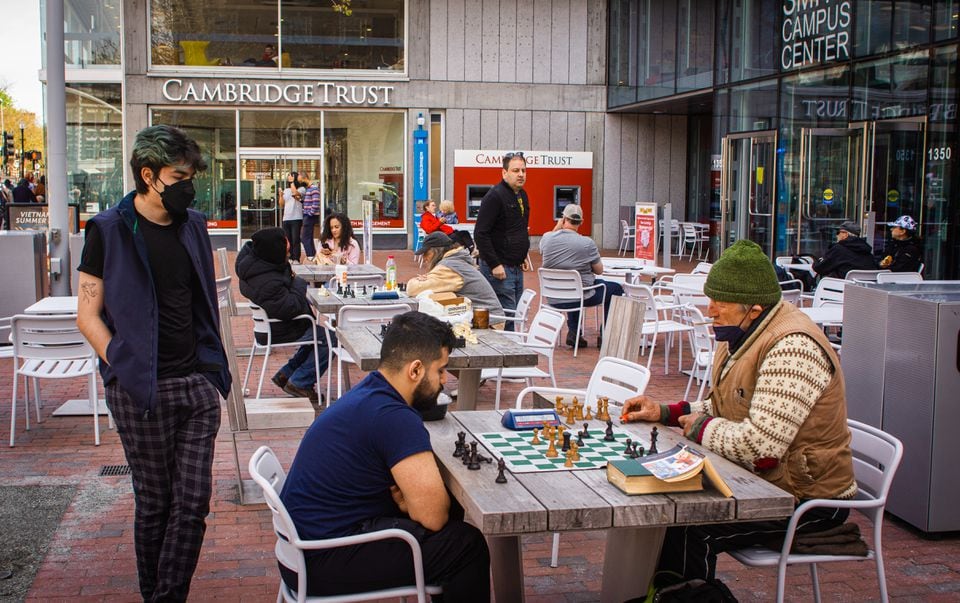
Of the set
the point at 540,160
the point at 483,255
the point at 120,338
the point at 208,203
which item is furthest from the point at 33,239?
the point at 540,160

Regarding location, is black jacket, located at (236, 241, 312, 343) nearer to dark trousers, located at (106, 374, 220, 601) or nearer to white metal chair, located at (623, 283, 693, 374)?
white metal chair, located at (623, 283, 693, 374)

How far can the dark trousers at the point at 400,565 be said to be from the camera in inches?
131

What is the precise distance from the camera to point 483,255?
391 inches

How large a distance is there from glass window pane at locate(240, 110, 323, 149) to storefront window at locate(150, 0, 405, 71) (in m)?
1.16

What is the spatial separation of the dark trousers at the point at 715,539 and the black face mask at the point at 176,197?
85.6 inches

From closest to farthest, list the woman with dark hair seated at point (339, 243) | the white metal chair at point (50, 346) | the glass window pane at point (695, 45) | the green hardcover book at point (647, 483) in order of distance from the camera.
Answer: the green hardcover book at point (647, 483)
the white metal chair at point (50, 346)
the woman with dark hair seated at point (339, 243)
the glass window pane at point (695, 45)

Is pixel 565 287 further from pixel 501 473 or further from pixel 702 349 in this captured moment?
pixel 501 473

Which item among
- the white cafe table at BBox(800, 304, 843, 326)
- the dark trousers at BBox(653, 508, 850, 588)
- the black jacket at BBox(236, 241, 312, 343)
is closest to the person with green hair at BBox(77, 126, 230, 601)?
the dark trousers at BBox(653, 508, 850, 588)

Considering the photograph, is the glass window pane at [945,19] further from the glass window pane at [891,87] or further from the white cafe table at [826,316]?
the white cafe table at [826,316]

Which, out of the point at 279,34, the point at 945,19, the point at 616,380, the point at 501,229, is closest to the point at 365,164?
the point at 279,34

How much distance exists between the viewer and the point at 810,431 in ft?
11.9

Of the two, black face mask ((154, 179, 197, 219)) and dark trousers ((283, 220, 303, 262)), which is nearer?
black face mask ((154, 179, 197, 219))

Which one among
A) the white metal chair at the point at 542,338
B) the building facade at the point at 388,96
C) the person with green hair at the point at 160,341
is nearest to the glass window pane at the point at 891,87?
the building facade at the point at 388,96

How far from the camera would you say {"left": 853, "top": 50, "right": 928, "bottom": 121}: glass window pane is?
14477mm
